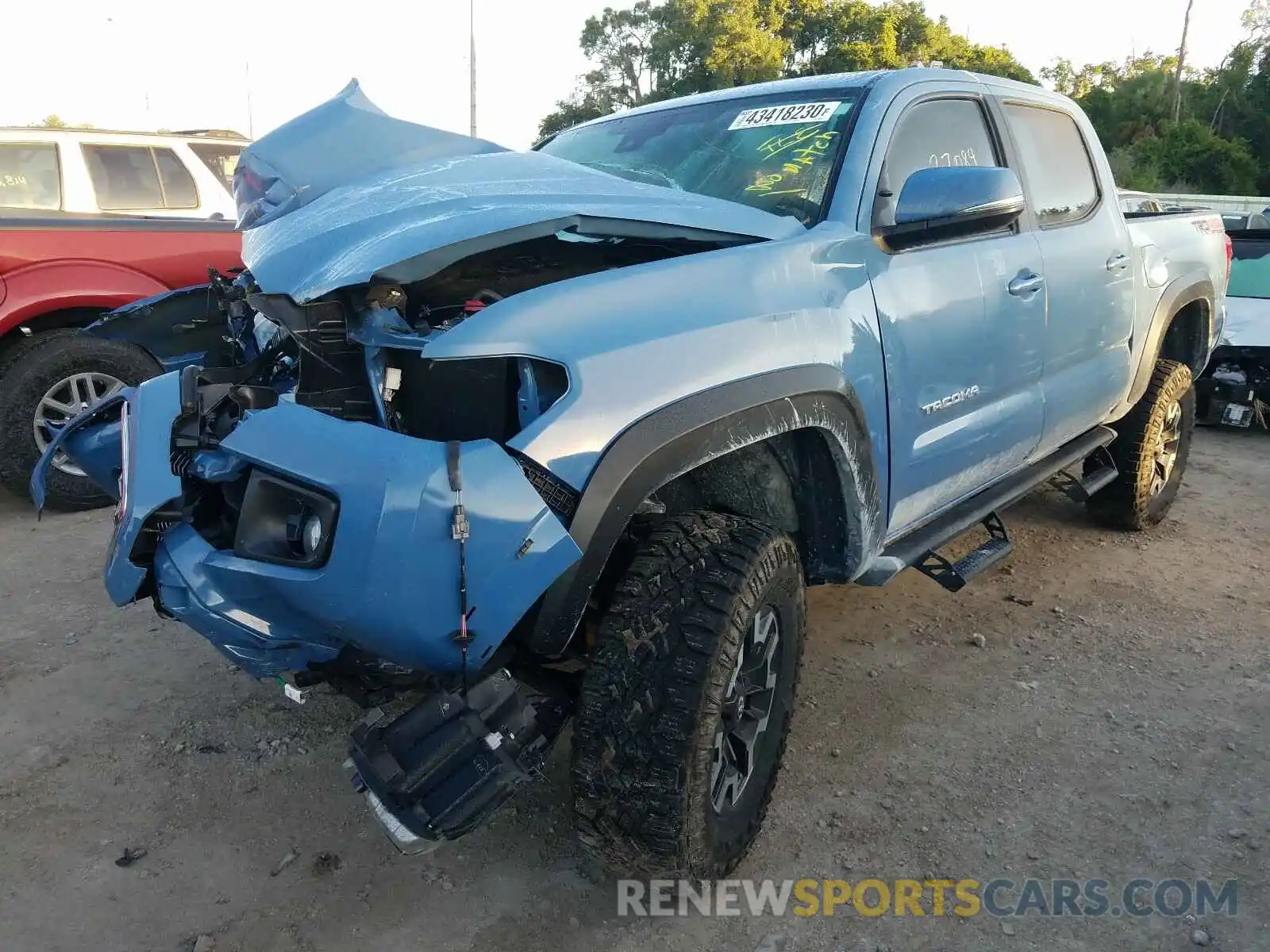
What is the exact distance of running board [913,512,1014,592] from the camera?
3223 millimetres

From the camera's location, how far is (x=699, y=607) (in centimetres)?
215

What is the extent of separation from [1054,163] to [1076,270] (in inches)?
19.7

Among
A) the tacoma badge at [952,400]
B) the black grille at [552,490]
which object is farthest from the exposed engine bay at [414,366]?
the tacoma badge at [952,400]

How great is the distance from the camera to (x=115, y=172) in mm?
5969

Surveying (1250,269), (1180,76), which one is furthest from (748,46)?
(1250,269)

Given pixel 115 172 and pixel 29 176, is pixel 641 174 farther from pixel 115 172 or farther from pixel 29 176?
pixel 29 176

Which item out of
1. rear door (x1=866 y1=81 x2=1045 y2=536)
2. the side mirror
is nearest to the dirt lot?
rear door (x1=866 y1=81 x2=1045 y2=536)

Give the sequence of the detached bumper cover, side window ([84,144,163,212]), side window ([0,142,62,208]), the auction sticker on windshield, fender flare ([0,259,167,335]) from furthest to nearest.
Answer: side window ([84,144,163,212])
side window ([0,142,62,208])
fender flare ([0,259,167,335])
the auction sticker on windshield
the detached bumper cover

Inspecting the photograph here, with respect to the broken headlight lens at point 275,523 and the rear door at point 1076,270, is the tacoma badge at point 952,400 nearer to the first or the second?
the rear door at point 1076,270

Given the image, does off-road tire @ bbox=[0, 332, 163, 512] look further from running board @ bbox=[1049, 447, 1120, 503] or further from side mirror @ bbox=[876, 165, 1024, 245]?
running board @ bbox=[1049, 447, 1120, 503]

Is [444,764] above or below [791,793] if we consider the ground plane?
above

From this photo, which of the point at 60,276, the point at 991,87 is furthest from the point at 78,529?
the point at 991,87

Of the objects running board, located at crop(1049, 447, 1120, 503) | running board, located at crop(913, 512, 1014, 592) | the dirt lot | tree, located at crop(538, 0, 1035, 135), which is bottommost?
the dirt lot

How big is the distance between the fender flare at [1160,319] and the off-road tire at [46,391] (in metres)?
5.10
